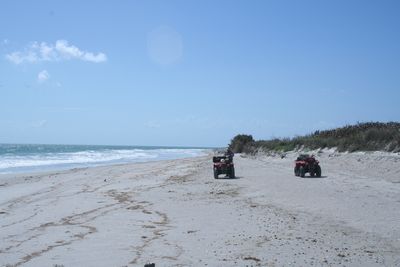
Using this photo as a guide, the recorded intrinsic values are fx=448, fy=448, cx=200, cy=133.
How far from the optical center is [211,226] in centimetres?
1007

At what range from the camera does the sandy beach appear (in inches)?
292

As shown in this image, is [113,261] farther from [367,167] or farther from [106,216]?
[367,167]

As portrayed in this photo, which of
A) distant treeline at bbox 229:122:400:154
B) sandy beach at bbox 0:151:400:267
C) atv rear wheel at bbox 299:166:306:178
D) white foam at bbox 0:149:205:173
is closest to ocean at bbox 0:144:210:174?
white foam at bbox 0:149:205:173

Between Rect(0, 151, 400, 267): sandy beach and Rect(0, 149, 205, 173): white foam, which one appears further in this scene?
Rect(0, 149, 205, 173): white foam

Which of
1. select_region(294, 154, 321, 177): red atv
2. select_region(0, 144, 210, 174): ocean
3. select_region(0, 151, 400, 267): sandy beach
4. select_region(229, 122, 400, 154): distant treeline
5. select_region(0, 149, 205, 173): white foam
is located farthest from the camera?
select_region(0, 149, 205, 173): white foam

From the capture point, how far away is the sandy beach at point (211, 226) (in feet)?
24.3

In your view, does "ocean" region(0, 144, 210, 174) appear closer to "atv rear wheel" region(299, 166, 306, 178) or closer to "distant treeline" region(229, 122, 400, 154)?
"distant treeline" region(229, 122, 400, 154)

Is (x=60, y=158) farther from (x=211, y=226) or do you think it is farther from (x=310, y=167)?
(x=211, y=226)

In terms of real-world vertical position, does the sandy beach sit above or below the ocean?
below

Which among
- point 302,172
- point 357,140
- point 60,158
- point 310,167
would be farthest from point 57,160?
point 310,167

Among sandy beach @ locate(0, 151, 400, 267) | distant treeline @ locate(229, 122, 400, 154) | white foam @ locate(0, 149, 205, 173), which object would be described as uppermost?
distant treeline @ locate(229, 122, 400, 154)

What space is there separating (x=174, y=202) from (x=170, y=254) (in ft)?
21.9

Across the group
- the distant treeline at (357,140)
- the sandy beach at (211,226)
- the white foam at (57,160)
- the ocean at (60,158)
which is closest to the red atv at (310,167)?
the sandy beach at (211,226)

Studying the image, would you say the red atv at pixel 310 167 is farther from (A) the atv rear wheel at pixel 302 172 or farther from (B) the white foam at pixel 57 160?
(B) the white foam at pixel 57 160
